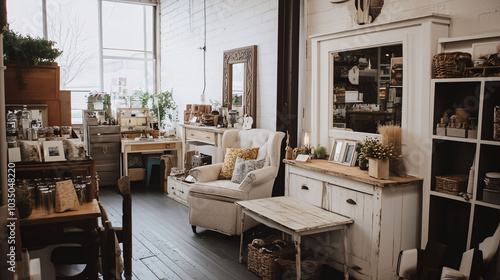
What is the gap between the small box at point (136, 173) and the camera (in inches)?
272

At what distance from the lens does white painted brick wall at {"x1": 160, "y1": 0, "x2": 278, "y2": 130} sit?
5.09 m

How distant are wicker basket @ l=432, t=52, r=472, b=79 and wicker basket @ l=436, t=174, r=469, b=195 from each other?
0.68m

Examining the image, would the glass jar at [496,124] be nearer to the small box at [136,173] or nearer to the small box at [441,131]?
the small box at [441,131]

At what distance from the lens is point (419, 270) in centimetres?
249

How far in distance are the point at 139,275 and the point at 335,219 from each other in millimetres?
1666

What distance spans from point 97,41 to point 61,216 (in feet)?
18.9

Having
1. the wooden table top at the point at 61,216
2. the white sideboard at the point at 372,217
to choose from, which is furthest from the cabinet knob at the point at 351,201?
the wooden table top at the point at 61,216

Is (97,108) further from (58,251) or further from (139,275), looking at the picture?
(58,251)

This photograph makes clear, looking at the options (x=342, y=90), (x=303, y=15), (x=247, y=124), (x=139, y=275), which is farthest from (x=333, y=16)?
(x=139, y=275)

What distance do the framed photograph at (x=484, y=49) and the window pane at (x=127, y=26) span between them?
6.63 meters

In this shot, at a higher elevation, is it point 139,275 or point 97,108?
point 97,108

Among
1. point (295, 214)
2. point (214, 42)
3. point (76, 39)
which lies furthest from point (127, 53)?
point (295, 214)

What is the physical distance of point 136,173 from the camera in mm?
6945

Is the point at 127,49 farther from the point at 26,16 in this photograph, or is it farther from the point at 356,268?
the point at 356,268
